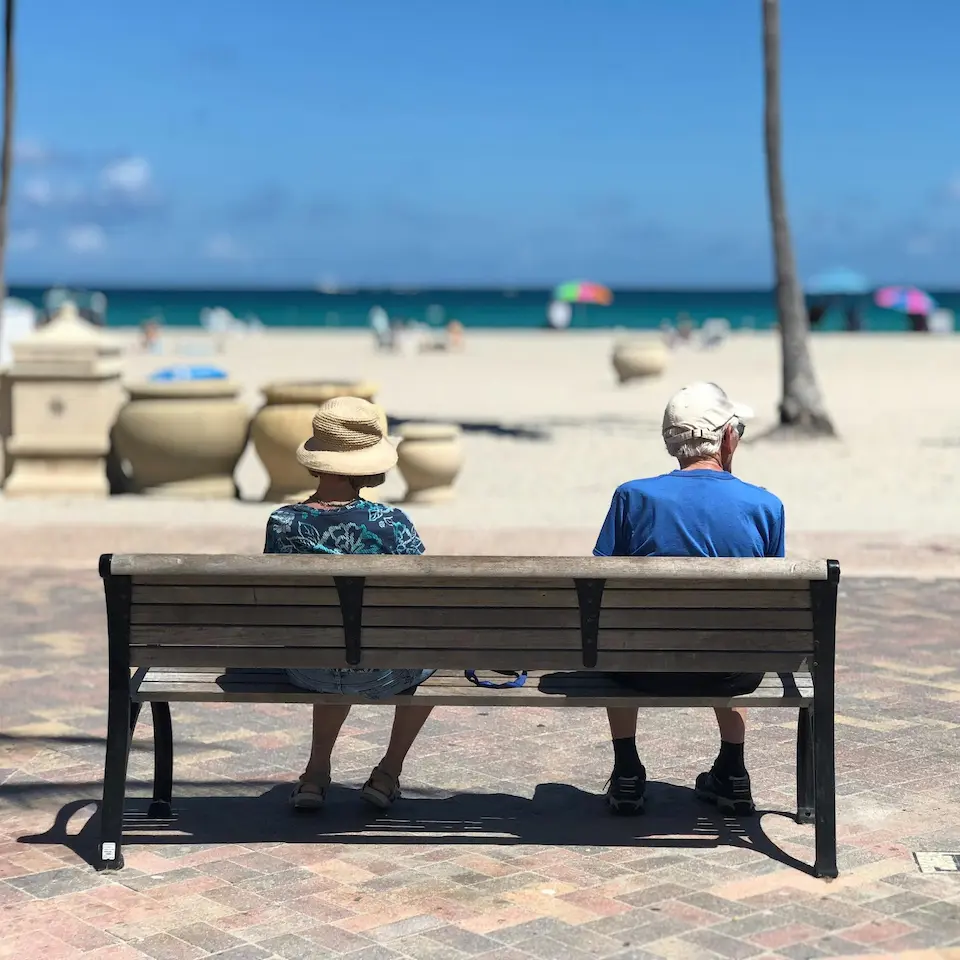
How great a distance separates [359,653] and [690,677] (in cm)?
96

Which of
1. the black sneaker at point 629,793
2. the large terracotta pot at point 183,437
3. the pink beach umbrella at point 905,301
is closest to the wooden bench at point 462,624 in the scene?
the black sneaker at point 629,793

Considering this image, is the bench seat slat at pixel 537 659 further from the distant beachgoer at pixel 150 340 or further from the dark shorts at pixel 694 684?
the distant beachgoer at pixel 150 340

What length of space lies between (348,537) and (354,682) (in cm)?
42

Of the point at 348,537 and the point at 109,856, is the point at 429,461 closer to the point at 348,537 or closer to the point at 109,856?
the point at 348,537

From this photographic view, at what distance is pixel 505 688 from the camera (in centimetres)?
468

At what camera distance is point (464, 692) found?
15.3 feet

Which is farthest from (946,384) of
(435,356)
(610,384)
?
(435,356)

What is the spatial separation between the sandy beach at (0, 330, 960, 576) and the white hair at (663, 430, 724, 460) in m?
5.32

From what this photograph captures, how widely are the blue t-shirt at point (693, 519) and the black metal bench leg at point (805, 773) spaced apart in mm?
561

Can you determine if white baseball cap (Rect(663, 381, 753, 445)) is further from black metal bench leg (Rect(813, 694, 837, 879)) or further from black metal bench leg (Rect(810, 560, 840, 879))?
black metal bench leg (Rect(813, 694, 837, 879))

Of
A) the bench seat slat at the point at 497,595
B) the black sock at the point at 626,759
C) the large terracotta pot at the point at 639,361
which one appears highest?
the large terracotta pot at the point at 639,361

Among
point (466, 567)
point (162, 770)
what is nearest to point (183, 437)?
point (162, 770)

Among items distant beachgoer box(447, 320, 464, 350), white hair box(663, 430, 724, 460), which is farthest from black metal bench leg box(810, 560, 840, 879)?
distant beachgoer box(447, 320, 464, 350)

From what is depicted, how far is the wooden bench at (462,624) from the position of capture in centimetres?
442
